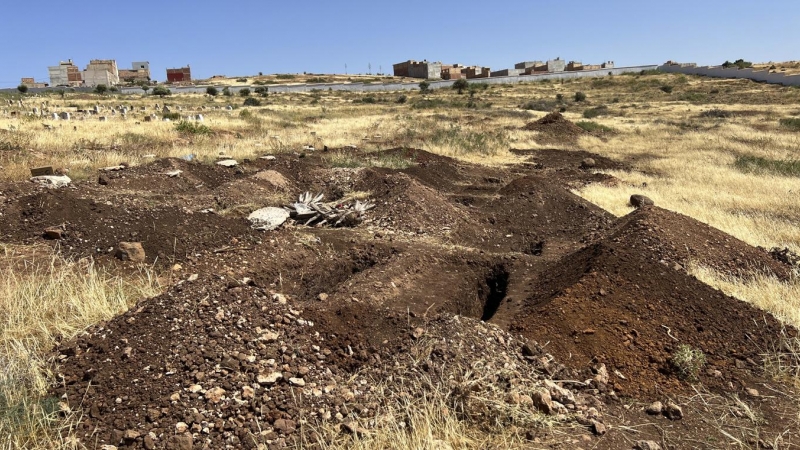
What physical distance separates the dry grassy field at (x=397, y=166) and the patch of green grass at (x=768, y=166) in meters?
0.08

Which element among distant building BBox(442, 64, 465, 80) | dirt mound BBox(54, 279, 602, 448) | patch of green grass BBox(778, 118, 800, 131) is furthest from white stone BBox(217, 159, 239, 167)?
distant building BBox(442, 64, 465, 80)

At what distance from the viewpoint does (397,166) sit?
39.3 feet

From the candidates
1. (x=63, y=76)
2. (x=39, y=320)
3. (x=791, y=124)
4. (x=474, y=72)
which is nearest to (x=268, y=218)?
(x=39, y=320)

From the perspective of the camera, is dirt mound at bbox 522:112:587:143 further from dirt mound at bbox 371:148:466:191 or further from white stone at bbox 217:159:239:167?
white stone at bbox 217:159:239:167

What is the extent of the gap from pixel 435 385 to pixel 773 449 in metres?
1.91

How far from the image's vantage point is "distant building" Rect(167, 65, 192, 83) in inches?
3976

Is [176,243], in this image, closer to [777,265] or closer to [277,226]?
[277,226]

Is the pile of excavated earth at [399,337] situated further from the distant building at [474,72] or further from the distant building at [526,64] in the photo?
the distant building at [526,64]

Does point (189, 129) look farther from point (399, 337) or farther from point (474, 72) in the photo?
point (474, 72)

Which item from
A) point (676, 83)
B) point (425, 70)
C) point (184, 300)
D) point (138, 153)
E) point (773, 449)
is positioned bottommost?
point (773, 449)

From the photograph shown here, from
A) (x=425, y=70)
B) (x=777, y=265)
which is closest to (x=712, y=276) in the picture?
(x=777, y=265)

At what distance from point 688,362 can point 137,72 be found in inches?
4786

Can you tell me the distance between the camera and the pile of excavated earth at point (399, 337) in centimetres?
283

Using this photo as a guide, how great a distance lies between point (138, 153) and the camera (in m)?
11.9
